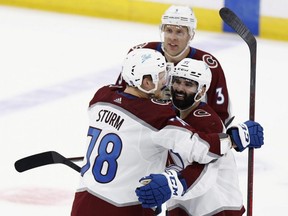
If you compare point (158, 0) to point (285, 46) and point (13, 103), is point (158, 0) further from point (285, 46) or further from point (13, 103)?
point (13, 103)

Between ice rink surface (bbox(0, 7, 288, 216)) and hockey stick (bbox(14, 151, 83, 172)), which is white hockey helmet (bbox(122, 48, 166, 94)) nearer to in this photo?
hockey stick (bbox(14, 151, 83, 172))

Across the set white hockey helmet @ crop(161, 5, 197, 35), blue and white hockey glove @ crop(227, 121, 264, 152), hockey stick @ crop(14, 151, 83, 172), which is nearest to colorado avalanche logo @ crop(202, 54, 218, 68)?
white hockey helmet @ crop(161, 5, 197, 35)

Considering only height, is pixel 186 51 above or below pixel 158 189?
above

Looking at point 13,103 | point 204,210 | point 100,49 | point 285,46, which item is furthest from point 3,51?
point 204,210

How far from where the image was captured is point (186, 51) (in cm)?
448

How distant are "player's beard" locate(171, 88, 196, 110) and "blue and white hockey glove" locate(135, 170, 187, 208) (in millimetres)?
362

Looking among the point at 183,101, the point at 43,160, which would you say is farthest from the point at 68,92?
the point at 183,101

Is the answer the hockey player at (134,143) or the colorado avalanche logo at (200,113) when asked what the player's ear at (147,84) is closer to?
the hockey player at (134,143)

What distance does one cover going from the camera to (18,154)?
5.73 m

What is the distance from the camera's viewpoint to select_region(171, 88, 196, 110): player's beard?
377cm

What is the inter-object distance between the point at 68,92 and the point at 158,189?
3.75 m

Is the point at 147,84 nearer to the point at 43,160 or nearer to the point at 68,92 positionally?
the point at 43,160

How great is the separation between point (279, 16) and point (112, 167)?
558 centimetres

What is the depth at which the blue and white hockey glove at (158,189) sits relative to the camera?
Result: 343cm
